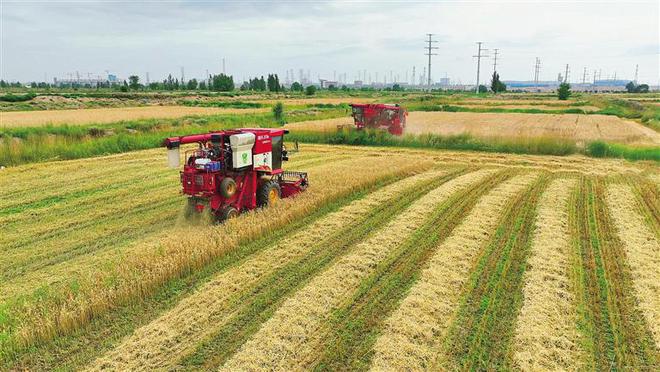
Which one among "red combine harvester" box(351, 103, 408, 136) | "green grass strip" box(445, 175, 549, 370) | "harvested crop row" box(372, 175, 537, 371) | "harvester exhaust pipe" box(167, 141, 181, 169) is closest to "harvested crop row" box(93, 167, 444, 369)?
"harvested crop row" box(372, 175, 537, 371)

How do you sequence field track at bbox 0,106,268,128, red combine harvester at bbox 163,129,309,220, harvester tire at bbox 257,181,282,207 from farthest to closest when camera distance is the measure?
field track at bbox 0,106,268,128, harvester tire at bbox 257,181,282,207, red combine harvester at bbox 163,129,309,220

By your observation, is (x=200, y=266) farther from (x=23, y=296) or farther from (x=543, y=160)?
(x=543, y=160)

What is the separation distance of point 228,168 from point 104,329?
453 centimetres

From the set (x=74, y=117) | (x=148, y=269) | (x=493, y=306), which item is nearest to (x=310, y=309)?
(x=493, y=306)

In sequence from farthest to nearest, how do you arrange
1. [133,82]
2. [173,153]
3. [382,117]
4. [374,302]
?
1. [133,82]
2. [382,117]
3. [173,153]
4. [374,302]

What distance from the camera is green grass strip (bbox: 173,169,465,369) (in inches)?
207

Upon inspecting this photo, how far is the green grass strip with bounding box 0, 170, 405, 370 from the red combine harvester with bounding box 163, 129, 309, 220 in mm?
1668

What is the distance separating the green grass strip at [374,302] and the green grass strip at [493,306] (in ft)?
2.93

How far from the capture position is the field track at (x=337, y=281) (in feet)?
17.3

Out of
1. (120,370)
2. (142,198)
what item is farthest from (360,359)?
(142,198)

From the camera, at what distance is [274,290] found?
6758 millimetres

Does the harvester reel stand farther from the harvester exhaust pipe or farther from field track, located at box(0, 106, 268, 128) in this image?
field track, located at box(0, 106, 268, 128)

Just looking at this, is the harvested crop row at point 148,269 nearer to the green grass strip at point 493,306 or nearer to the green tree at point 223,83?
the green grass strip at point 493,306

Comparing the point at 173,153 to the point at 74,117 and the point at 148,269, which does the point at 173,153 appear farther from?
the point at 74,117
